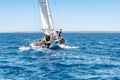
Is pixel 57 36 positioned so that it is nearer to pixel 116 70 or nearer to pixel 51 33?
pixel 51 33

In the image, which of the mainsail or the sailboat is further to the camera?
the mainsail

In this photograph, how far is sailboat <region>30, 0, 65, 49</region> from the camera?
178ft

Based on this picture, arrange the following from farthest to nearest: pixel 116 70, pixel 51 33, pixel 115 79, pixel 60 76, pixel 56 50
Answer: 1. pixel 51 33
2. pixel 56 50
3. pixel 116 70
4. pixel 60 76
5. pixel 115 79

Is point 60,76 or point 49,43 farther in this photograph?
point 49,43

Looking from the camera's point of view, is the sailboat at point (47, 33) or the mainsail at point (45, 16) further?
the mainsail at point (45, 16)

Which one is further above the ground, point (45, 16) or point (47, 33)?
point (45, 16)

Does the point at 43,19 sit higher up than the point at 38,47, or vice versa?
the point at 43,19

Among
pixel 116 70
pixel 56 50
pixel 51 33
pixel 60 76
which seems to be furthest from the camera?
pixel 51 33

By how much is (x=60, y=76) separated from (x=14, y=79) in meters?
3.91

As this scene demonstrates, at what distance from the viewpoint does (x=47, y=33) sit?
57.6 m

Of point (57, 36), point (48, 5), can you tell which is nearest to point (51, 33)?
point (57, 36)

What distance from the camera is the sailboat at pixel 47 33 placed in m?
54.3

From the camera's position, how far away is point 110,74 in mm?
26328

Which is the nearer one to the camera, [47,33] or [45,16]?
[47,33]
